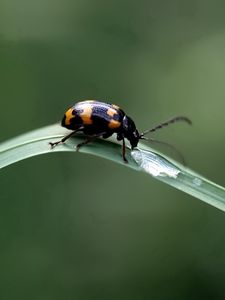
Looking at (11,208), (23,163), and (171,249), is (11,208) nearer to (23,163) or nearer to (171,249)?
(23,163)

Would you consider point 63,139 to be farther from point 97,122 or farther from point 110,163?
point 110,163

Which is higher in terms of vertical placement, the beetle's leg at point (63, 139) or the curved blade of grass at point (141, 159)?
the beetle's leg at point (63, 139)

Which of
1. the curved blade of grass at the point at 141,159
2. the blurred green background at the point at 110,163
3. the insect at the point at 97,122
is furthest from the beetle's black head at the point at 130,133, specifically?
the blurred green background at the point at 110,163

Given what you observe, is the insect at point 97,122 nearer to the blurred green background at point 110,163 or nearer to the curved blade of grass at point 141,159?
the curved blade of grass at point 141,159

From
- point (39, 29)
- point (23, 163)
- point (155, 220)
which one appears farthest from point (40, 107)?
point (155, 220)

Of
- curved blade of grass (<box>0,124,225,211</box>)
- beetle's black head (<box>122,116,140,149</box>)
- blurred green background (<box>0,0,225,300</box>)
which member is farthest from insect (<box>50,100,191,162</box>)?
blurred green background (<box>0,0,225,300</box>)
